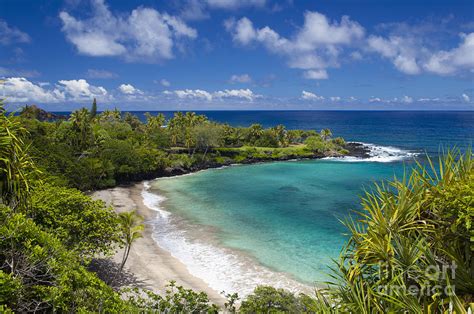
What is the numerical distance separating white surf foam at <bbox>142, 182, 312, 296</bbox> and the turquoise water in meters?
1.39

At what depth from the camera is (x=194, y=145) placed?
85.3 m

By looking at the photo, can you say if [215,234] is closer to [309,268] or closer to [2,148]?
[309,268]

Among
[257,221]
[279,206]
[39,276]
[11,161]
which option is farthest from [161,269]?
[279,206]

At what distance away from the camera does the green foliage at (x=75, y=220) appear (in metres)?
22.3

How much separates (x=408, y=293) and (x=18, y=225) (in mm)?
11849

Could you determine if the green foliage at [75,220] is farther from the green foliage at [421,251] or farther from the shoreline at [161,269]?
the green foliage at [421,251]

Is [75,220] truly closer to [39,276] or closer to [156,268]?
[156,268]

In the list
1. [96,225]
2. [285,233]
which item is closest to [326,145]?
[285,233]

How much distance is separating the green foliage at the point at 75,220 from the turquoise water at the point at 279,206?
496 inches

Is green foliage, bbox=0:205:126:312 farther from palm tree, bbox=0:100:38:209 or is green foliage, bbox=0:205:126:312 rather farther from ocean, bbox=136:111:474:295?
ocean, bbox=136:111:474:295

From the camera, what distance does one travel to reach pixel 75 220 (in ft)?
76.6

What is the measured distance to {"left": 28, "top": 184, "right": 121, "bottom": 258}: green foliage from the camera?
22266 mm

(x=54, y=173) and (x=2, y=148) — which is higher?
(x=2, y=148)

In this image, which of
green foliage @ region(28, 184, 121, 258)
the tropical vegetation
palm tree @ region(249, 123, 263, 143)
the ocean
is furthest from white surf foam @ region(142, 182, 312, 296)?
palm tree @ region(249, 123, 263, 143)
